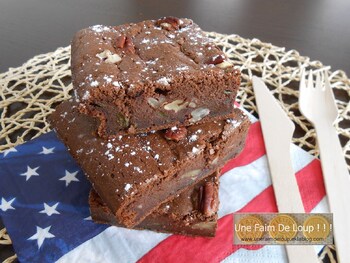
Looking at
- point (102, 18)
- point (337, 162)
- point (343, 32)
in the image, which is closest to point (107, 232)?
point (337, 162)

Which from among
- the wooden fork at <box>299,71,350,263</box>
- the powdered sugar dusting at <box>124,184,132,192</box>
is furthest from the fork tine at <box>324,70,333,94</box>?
the powdered sugar dusting at <box>124,184,132,192</box>

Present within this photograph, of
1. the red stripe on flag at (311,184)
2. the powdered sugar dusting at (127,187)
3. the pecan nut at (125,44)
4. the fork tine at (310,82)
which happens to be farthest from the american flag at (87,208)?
the pecan nut at (125,44)

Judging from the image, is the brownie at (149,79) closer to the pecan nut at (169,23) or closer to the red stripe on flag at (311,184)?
the pecan nut at (169,23)

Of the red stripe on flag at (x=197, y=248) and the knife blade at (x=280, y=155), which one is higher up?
the knife blade at (x=280, y=155)

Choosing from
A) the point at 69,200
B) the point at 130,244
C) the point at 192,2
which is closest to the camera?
the point at 130,244

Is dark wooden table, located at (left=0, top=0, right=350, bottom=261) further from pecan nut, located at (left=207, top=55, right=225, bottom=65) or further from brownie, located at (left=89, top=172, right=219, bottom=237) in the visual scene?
brownie, located at (left=89, top=172, right=219, bottom=237)

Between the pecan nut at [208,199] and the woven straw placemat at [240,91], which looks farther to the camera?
the woven straw placemat at [240,91]

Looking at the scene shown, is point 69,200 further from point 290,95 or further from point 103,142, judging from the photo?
point 290,95
